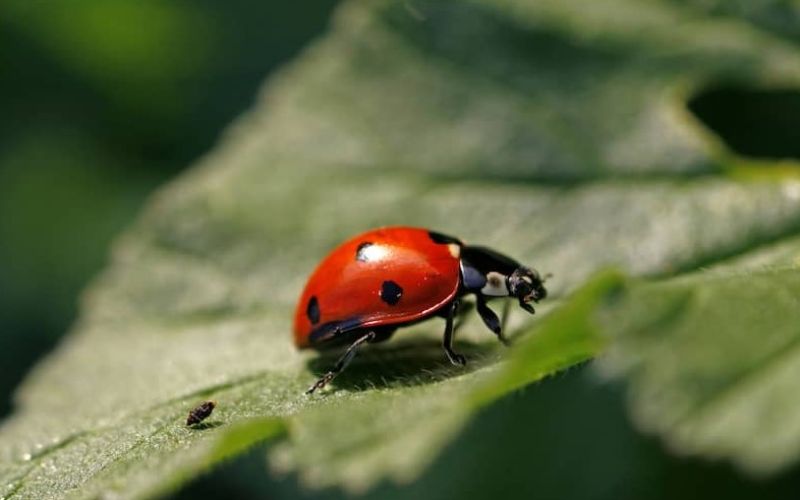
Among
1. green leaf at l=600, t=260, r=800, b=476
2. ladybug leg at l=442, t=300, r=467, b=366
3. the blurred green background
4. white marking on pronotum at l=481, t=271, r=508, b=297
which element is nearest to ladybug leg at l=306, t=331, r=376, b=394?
ladybug leg at l=442, t=300, r=467, b=366

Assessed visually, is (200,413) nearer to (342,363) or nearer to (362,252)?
(342,363)

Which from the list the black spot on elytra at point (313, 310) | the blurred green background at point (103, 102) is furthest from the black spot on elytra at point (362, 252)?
the blurred green background at point (103, 102)

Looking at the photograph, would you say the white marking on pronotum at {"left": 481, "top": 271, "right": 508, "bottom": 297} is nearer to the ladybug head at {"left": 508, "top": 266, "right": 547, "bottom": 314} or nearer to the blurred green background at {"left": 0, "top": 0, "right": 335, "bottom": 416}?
the ladybug head at {"left": 508, "top": 266, "right": 547, "bottom": 314}

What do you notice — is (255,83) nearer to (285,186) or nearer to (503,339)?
(285,186)

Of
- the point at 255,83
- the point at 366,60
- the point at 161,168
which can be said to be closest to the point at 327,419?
the point at 366,60

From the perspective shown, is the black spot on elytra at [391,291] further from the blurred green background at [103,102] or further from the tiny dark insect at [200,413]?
the blurred green background at [103,102]

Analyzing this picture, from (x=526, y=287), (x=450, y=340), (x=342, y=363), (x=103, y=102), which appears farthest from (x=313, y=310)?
(x=103, y=102)
